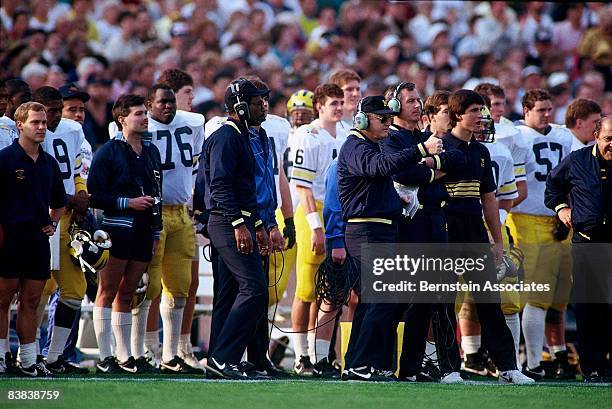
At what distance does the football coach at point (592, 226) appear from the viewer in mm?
11273

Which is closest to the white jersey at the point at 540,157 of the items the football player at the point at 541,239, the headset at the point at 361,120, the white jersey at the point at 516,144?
the football player at the point at 541,239

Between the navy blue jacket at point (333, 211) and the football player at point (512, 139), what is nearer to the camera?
the navy blue jacket at point (333, 211)

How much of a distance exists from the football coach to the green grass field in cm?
99

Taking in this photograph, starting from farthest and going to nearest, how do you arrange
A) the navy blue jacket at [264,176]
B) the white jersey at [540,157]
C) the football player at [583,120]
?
the football player at [583,120], the white jersey at [540,157], the navy blue jacket at [264,176]

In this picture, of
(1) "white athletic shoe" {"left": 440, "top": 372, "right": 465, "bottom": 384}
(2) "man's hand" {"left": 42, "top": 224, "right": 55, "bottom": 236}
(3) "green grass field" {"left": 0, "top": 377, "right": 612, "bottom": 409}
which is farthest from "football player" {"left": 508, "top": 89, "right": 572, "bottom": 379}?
(2) "man's hand" {"left": 42, "top": 224, "right": 55, "bottom": 236}

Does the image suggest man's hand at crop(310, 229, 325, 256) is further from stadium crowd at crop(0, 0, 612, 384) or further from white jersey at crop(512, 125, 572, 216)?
white jersey at crop(512, 125, 572, 216)

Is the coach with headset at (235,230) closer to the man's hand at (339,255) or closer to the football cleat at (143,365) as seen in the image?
the man's hand at (339,255)

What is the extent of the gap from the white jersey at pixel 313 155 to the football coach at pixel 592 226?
205 centimetres

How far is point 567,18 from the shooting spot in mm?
22219

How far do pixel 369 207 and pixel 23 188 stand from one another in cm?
263

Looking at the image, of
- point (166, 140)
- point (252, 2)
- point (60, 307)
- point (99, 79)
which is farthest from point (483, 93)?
point (252, 2)

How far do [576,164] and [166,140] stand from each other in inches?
137

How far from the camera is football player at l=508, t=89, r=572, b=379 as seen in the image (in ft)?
40.5

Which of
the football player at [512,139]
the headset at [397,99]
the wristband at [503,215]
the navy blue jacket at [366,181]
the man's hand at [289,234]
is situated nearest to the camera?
the navy blue jacket at [366,181]
